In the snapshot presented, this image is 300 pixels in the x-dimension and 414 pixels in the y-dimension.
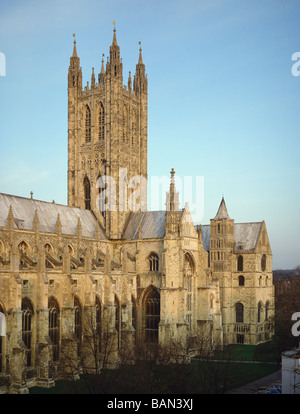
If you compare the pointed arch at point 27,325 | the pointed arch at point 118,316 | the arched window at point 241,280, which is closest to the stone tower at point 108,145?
the pointed arch at point 118,316

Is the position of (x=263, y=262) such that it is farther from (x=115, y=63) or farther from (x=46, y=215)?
(x=115, y=63)

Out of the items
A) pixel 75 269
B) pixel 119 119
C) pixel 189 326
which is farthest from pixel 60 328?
pixel 119 119

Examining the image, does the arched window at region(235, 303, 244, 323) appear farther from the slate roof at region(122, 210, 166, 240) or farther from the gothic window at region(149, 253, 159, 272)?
the slate roof at region(122, 210, 166, 240)

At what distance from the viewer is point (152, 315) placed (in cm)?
6147

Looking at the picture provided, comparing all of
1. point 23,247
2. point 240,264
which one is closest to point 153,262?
point 23,247

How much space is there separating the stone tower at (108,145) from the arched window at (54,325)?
58.6ft

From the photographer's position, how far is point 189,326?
208 ft

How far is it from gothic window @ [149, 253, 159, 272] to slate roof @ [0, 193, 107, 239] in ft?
22.1

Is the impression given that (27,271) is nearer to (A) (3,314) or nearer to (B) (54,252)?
(A) (3,314)

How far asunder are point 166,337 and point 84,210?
1948 centimetres

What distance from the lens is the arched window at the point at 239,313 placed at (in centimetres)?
7350

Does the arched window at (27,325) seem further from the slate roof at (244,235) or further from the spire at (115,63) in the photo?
the slate roof at (244,235)

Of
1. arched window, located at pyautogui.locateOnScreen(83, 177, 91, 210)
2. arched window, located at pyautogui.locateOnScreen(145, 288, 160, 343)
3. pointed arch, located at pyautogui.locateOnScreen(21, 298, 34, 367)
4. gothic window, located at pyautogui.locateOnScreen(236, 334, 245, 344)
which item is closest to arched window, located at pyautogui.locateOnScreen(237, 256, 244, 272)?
gothic window, located at pyautogui.locateOnScreen(236, 334, 245, 344)

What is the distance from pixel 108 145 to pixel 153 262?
16186mm
